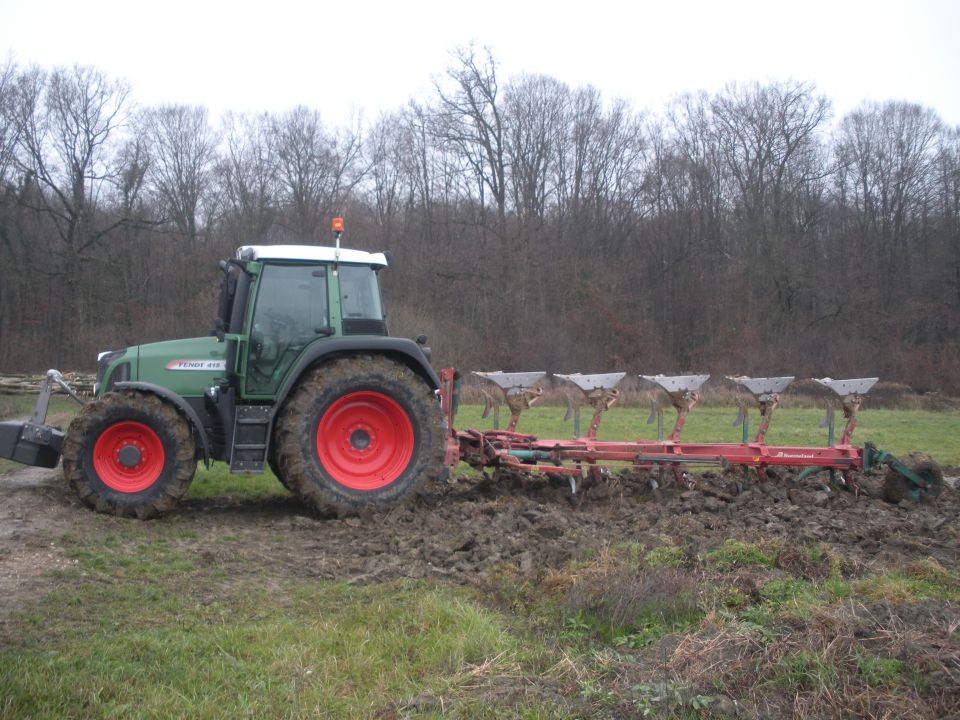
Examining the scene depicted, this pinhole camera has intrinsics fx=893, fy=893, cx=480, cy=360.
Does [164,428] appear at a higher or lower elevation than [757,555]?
higher

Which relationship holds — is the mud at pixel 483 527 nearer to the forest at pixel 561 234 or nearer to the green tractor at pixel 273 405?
the green tractor at pixel 273 405

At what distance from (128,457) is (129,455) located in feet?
0.06

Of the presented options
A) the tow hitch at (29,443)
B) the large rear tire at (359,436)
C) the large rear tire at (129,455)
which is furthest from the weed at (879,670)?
the tow hitch at (29,443)

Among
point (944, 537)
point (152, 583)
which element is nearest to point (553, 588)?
point (152, 583)

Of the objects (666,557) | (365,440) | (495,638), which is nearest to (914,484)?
(666,557)

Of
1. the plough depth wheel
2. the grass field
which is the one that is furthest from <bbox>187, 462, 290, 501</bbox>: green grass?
the plough depth wheel

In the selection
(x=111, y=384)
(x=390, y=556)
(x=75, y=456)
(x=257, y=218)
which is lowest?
(x=390, y=556)

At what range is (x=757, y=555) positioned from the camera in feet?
19.4

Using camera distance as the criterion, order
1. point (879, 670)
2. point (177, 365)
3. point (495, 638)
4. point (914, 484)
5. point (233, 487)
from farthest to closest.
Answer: point (233, 487) → point (914, 484) → point (177, 365) → point (495, 638) → point (879, 670)

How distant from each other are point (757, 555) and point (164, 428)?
477 cm

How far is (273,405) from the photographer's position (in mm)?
7875

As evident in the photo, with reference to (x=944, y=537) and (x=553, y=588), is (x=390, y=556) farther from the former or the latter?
(x=944, y=537)

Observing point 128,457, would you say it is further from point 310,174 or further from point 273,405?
point 310,174

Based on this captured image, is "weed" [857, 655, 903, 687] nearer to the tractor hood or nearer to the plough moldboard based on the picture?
the plough moldboard
